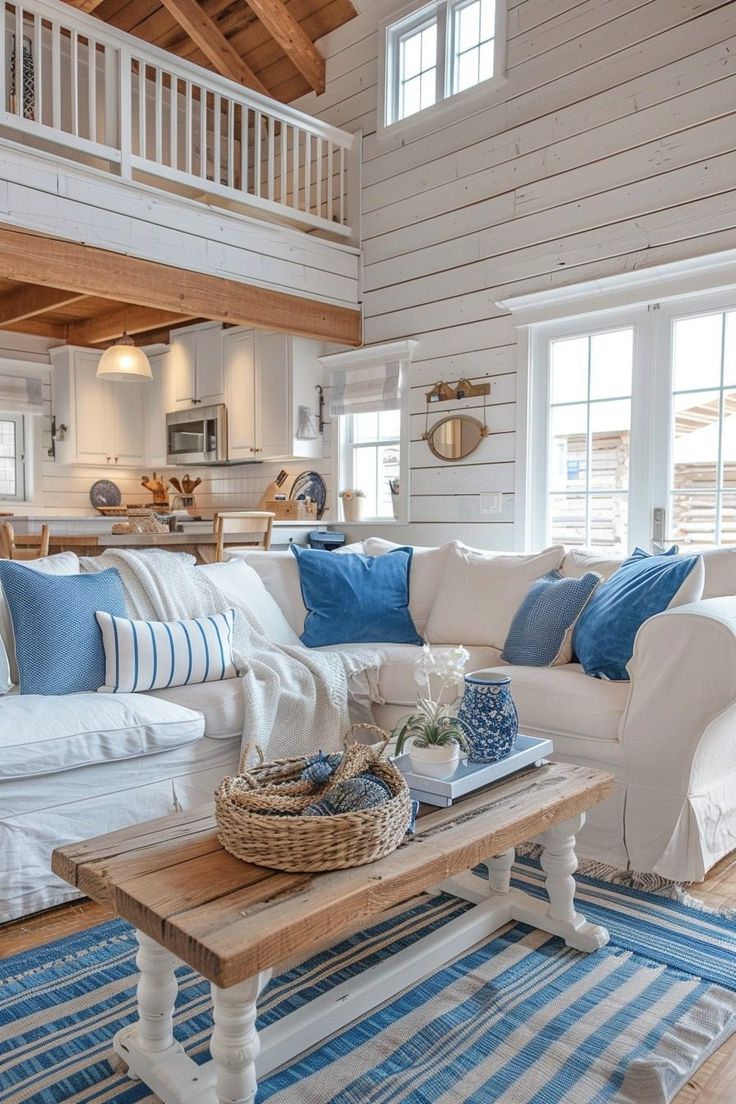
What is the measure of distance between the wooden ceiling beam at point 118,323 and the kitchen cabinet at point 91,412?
0.15 metres

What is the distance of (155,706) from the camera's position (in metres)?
2.50

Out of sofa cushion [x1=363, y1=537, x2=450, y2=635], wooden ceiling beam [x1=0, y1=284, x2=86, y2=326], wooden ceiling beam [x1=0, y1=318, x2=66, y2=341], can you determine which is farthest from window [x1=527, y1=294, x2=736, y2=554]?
wooden ceiling beam [x1=0, y1=318, x2=66, y2=341]

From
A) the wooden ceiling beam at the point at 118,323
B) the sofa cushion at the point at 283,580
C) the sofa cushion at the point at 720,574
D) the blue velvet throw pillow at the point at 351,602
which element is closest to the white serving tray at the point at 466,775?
the sofa cushion at the point at 720,574

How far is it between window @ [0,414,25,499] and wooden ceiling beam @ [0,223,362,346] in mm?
2430

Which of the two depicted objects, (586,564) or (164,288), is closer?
(586,564)

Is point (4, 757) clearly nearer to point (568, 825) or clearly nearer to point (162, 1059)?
point (162, 1059)

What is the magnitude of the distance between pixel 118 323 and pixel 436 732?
17.8 feet

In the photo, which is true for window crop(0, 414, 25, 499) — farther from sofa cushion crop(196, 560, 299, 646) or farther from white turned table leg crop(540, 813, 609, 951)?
white turned table leg crop(540, 813, 609, 951)

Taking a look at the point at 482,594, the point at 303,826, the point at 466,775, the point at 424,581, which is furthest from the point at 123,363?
the point at 303,826

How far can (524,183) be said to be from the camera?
457 cm

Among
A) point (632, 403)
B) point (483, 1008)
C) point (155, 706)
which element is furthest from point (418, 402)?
point (483, 1008)

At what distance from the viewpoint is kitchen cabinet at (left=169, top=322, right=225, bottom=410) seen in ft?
20.9

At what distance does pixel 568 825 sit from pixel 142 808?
127cm

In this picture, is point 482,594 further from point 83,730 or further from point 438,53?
point 438,53
